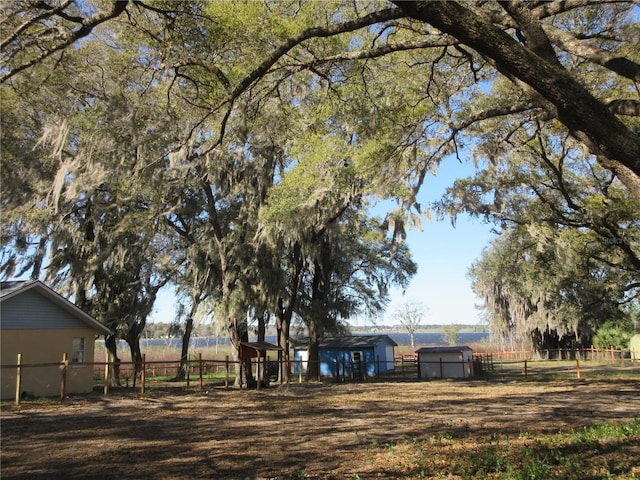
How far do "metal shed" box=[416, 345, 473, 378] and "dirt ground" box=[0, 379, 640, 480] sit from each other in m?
9.55

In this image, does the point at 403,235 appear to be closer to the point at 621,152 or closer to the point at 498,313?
Answer: the point at 621,152

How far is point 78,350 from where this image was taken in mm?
18047

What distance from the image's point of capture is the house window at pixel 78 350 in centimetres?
1777

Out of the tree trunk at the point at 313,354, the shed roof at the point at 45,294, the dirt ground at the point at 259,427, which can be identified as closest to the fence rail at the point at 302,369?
the tree trunk at the point at 313,354

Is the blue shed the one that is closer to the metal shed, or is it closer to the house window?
the metal shed

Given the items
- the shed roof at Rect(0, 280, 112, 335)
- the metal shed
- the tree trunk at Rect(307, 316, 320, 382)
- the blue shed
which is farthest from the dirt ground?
the blue shed

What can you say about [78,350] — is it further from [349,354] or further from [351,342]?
[351,342]

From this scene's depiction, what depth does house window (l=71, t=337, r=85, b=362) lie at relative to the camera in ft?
58.3

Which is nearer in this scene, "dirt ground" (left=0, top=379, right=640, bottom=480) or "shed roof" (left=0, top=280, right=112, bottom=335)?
"dirt ground" (left=0, top=379, right=640, bottom=480)

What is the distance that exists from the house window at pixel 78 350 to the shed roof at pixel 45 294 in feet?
A: 2.29

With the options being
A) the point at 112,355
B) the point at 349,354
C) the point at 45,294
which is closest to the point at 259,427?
the point at 45,294

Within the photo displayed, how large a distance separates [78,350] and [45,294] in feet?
8.84

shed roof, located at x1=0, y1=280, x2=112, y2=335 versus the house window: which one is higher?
shed roof, located at x1=0, y1=280, x2=112, y2=335

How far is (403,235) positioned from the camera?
15039 mm
